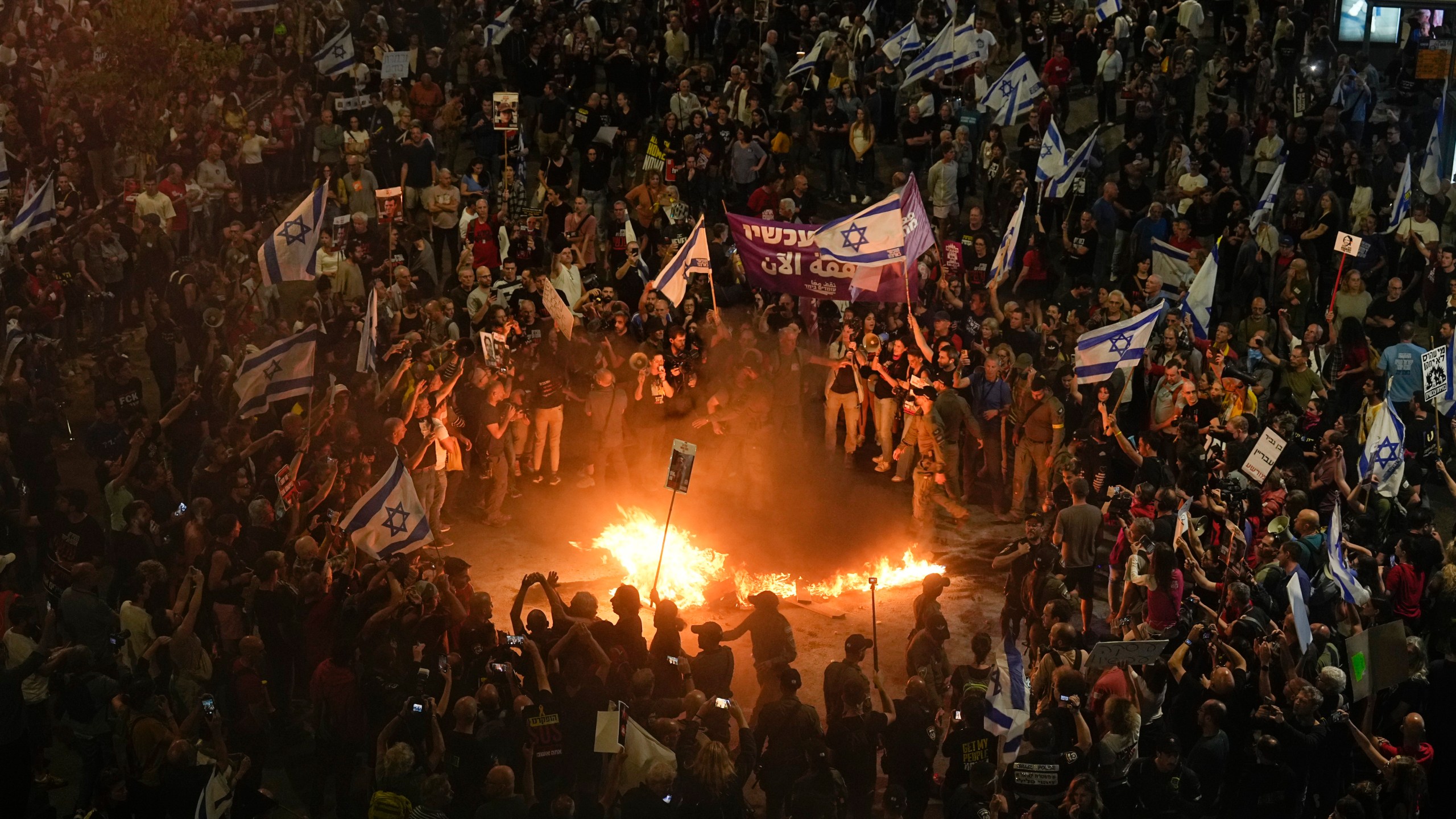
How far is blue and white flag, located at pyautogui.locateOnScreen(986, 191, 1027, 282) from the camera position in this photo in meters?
19.3

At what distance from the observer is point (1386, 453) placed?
50.3 feet

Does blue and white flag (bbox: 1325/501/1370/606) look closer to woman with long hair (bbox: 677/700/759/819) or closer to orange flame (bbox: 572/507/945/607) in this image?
orange flame (bbox: 572/507/945/607)

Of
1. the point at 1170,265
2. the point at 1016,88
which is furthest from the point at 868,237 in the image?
the point at 1016,88

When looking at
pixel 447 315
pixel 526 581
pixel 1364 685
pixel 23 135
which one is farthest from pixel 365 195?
pixel 1364 685

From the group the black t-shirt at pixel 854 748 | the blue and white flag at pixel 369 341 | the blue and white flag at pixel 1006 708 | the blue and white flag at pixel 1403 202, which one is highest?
the blue and white flag at pixel 1403 202

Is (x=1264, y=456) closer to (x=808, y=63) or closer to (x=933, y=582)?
(x=933, y=582)

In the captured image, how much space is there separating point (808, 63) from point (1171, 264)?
648 centimetres

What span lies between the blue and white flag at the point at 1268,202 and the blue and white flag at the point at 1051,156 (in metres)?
2.36

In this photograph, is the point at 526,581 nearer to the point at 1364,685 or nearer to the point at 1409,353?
the point at 1364,685

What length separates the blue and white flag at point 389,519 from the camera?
13602mm

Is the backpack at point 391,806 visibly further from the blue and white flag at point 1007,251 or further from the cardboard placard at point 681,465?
the blue and white flag at point 1007,251

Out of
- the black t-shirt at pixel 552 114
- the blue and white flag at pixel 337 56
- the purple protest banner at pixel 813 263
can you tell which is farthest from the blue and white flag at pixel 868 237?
the blue and white flag at pixel 337 56

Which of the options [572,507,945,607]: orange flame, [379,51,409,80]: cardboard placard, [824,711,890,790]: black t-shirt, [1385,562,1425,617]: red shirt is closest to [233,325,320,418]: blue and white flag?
[572,507,945,607]: orange flame

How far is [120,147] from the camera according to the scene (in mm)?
23672
